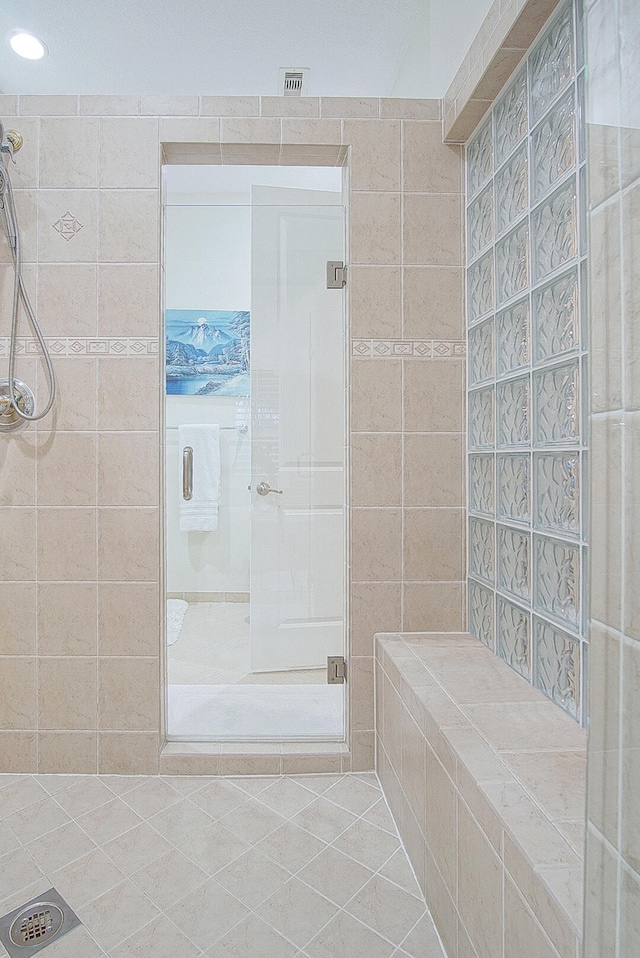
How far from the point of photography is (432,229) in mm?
1947

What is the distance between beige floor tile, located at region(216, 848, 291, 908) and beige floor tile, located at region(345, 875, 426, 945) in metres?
0.19

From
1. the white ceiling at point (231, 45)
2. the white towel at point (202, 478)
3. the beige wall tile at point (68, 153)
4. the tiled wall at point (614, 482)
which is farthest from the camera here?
the white ceiling at point (231, 45)

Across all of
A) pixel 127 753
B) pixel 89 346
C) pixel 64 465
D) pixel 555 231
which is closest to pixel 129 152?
pixel 89 346

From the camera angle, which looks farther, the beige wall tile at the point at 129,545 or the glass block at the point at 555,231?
the beige wall tile at the point at 129,545

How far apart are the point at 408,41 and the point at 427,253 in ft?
3.34

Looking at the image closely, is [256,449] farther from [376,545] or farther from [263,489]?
[376,545]

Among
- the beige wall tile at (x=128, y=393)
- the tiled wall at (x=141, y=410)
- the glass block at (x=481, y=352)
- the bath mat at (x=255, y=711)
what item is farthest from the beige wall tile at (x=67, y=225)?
the bath mat at (x=255, y=711)

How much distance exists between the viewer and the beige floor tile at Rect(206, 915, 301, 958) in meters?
1.24

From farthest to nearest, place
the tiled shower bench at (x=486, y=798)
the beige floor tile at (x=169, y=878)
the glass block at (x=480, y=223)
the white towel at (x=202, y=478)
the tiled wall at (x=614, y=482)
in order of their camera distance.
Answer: the white towel at (x=202, y=478)
the glass block at (x=480, y=223)
the beige floor tile at (x=169, y=878)
the tiled shower bench at (x=486, y=798)
the tiled wall at (x=614, y=482)

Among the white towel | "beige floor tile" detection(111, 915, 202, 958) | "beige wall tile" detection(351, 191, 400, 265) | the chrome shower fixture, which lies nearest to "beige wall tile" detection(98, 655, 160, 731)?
the white towel

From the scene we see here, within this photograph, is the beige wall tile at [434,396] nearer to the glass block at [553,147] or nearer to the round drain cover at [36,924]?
the glass block at [553,147]

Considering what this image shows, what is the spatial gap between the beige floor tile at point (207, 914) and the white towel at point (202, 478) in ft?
3.34

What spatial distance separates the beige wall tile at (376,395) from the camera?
194cm

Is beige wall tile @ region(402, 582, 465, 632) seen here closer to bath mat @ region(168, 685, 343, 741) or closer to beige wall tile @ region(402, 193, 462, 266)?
bath mat @ region(168, 685, 343, 741)
